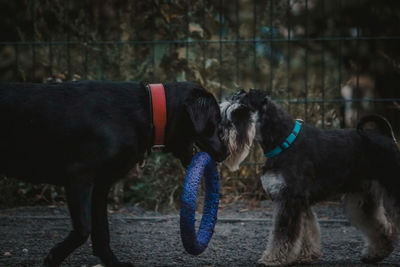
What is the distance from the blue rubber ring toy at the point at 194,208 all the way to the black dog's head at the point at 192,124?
0.09m

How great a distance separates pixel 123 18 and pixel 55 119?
3.74 m

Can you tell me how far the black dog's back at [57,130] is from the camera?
3648mm

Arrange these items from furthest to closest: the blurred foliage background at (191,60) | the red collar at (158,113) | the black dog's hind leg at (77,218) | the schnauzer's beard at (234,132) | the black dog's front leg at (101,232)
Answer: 1. the blurred foliage background at (191,60)
2. the schnauzer's beard at (234,132)
3. the black dog's front leg at (101,232)
4. the red collar at (158,113)
5. the black dog's hind leg at (77,218)

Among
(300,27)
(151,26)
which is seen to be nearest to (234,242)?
(151,26)

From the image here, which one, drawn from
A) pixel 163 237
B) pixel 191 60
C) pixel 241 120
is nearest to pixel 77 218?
pixel 241 120

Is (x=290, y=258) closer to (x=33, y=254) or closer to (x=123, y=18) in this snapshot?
(x=33, y=254)

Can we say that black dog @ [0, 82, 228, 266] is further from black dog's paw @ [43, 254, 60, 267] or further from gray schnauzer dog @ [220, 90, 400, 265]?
gray schnauzer dog @ [220, 90, 400, 265]

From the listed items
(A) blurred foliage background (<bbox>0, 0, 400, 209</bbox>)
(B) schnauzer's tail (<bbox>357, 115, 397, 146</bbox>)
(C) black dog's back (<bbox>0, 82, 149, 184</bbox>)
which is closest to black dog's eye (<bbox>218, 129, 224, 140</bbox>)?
(C) black dog's back (<bbox>0, 82, 149, 184</bbox>)

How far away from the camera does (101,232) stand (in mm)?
3990

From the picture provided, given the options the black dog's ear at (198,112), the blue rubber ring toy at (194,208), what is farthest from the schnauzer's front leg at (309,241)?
the black dog's ear at (198,112)

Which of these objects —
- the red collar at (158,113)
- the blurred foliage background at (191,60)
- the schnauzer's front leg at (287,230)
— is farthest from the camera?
the blurred foliage background at (191,60)

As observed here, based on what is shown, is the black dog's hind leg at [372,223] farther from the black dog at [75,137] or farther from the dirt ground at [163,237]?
the black dog at [75,137]

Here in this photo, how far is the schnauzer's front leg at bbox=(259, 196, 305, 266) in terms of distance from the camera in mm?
4176

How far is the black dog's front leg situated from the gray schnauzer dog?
1.11 metres
